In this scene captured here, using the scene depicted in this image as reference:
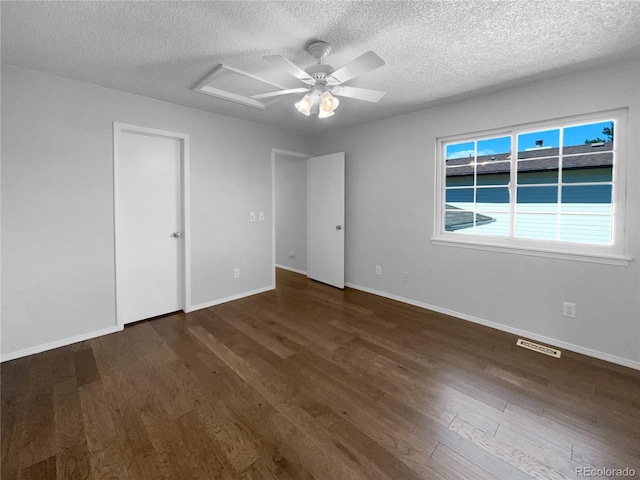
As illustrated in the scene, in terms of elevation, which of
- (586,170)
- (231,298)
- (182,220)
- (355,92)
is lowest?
(231,298)

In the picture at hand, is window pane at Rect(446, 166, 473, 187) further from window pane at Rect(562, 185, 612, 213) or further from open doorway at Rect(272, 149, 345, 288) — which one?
open doorway at Rect(272, 149, 345, 288)

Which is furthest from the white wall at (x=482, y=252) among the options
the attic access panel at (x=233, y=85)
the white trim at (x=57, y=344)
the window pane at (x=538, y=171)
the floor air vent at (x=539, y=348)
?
the white trim at (x=57, y=344)

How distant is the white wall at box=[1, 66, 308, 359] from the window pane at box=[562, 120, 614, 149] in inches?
146

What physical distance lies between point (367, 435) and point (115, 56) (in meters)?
3.14

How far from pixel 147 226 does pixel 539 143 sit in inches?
162

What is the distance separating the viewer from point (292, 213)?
554 centimetres

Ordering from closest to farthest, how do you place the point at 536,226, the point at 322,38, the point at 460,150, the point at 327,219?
the point at 322,38, the point at 536,226, the point at 460,150, the point at 327,219

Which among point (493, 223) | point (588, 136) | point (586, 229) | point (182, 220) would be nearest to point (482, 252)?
point (493, 223)

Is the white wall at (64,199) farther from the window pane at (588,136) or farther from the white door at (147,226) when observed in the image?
the window pane at (588,136)

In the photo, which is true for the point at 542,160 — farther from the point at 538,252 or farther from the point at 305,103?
the point at 305,103

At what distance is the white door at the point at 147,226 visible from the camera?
298 centimetres

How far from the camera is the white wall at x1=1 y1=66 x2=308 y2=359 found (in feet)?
7.80

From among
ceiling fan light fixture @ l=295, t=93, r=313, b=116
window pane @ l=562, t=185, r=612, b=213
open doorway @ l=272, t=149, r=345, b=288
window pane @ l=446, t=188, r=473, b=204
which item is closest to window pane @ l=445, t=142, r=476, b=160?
window pane @ l=446, t=188, r=473, b=204

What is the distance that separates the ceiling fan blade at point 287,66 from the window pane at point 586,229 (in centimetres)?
259
